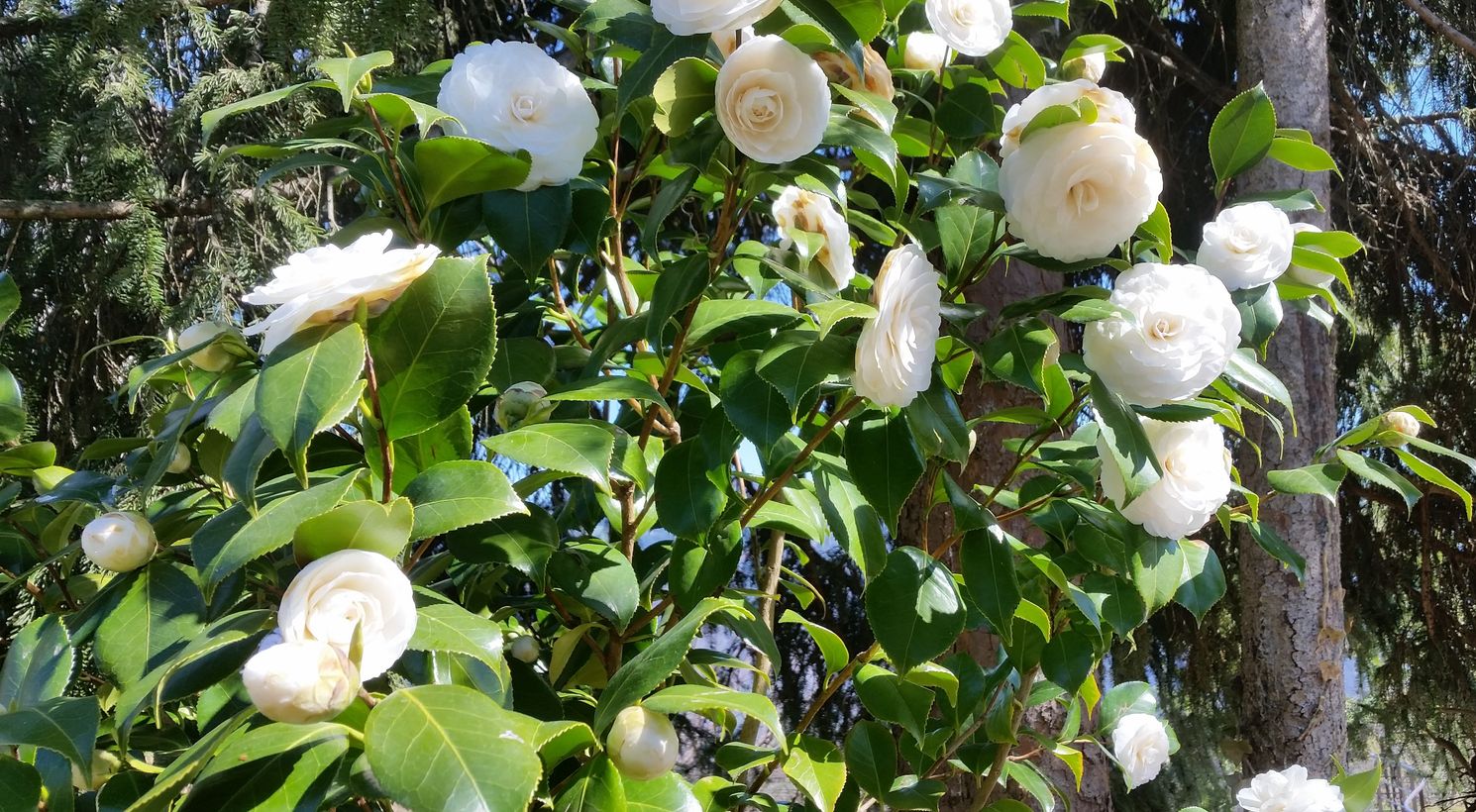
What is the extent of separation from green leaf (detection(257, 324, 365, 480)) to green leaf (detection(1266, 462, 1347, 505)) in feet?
2.80

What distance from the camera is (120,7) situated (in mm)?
1537

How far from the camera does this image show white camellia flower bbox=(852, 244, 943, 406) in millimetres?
624

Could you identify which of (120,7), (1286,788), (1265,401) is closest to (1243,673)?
(1265,401)

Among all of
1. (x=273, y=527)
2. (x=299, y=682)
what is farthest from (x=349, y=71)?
(x=299, y=682)

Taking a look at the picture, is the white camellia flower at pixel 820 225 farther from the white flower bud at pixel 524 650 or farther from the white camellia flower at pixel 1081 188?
the white flower bud at pixel 524 650

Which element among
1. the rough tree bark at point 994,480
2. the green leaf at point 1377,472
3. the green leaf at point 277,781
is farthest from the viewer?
the rough tree bark at point 994,480

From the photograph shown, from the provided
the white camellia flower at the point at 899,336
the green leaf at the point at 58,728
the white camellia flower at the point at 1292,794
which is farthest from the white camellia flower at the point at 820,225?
the white camellia flower at the point at 1292,794

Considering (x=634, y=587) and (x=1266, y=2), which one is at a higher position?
(x=1266, y=2)

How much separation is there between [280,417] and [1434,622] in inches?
130

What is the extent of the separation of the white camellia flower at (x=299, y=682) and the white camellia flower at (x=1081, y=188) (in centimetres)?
46

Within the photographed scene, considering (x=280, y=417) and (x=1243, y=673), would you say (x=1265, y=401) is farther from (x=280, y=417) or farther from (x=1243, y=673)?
(x=280, y=417)

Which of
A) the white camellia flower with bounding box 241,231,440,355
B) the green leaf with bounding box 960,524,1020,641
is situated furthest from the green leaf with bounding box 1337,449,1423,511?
the white camellia flower with bounding box 241,231,440,355

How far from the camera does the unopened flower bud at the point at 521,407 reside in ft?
2.39

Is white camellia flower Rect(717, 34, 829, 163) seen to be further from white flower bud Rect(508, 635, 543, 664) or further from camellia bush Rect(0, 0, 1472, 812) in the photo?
white flower bud Rect(508, 635, 543, 664)
